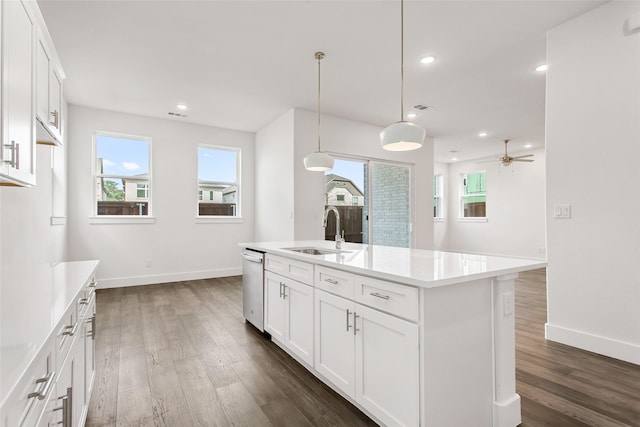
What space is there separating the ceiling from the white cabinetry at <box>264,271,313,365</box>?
2.28 metres

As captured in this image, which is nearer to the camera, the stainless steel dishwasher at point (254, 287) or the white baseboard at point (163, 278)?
the stainless steel dishwasher at point (254, 287)

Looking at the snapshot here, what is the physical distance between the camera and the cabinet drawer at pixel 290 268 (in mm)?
2361

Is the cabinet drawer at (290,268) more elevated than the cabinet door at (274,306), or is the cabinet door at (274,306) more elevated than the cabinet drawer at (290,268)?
the cabinet drawer at (290,268)

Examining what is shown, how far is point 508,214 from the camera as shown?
8.33 metres

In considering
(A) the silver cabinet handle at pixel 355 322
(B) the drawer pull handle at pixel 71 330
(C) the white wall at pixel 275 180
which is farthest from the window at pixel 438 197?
(B) the drawer pull handle at pixel 71 330

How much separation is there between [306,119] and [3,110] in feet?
13.7

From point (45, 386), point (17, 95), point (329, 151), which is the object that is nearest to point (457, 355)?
point (45, 386)

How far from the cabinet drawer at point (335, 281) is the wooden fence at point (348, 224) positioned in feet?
11.1

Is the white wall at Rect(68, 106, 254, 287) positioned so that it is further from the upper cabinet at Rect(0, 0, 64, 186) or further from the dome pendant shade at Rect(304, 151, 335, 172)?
the upper cabinet at Rect(0, 0, 64, 186)

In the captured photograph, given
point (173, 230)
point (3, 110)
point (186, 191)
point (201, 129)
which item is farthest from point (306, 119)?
point (3, 110)

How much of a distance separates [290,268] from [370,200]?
3545mm

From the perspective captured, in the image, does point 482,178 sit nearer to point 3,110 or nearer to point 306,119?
point 306,119

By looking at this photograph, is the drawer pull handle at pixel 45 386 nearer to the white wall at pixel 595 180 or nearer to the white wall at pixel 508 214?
the white wall at pixel 595 180

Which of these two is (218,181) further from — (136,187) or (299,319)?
(299,319)
